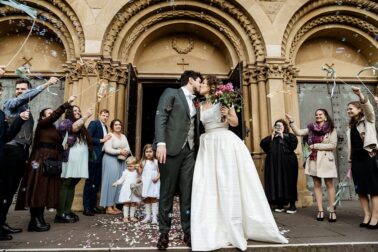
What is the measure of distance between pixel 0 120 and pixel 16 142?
66 centimetres

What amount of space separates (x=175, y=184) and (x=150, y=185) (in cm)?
193

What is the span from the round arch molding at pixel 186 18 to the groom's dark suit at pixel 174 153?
510cm

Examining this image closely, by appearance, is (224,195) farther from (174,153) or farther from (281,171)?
(281,171)

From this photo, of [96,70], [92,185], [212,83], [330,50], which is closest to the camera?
[212,83]

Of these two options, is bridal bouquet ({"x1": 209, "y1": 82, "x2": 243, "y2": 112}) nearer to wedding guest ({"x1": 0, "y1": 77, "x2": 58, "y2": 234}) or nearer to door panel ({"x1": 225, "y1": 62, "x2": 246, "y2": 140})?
wedding guest ({"x1": 0, "y1": 77, "x2": 58, "y2": 234})

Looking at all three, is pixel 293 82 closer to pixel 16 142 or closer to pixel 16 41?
pixel 16 142

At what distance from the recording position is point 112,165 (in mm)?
5977

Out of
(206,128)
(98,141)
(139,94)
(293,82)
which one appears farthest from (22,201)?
(293,82)

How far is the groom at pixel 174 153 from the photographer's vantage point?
3170mm

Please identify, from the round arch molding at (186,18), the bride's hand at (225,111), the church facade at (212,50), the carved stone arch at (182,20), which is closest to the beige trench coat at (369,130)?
the bride's hand at (225,111)

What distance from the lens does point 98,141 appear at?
5914 mm

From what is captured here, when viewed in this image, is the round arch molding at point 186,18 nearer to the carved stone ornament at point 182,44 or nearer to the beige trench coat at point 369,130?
the carved stone ornament at point 182,44

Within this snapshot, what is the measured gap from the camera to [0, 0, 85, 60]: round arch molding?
7.62 meters

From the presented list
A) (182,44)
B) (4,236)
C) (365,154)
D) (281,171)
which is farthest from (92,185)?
(182,44)
